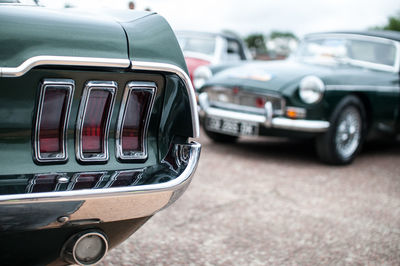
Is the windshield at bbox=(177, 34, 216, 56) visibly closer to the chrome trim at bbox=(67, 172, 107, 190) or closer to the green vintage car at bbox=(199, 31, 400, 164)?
the green vintage car at bbox=(199, 31, 400, 164)

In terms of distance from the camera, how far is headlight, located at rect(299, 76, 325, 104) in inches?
175

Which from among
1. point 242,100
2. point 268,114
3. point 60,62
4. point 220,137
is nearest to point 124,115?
point 60,62

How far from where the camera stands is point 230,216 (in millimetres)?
3023

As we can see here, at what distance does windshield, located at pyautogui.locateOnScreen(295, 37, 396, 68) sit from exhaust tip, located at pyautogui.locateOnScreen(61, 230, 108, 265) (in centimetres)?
459

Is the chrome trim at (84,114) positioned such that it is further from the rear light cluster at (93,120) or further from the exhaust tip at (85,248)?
the exhaust tip at (85,248)

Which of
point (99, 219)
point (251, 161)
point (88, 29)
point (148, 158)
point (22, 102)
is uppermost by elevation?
point (88, 29)

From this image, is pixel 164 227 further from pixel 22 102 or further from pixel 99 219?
pixel 22 102

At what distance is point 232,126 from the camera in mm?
4812

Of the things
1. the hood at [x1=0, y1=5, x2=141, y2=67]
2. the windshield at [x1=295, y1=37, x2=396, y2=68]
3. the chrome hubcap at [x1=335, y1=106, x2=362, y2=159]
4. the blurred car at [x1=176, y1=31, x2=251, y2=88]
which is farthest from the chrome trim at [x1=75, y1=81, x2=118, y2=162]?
the blurred car at [x1=176, y1=31, x2=251, y2=88]

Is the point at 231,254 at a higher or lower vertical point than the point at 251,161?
higher

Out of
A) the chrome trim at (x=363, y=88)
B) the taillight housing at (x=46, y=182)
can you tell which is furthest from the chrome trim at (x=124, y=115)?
the chrome trim at (x=363, y=88)

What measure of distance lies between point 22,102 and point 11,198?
0.32 metres

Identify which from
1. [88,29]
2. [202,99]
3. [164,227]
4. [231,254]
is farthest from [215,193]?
[88,29]

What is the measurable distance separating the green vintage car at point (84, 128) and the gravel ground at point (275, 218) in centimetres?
78
